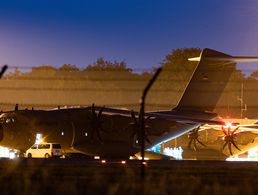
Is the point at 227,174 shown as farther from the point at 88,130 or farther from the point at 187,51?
the point at 187,51

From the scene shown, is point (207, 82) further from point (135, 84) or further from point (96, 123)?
point (135, 84)

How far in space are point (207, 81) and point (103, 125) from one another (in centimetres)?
892

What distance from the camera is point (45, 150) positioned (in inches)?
1665

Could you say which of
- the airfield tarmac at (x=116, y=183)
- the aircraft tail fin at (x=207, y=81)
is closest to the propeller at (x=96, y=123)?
the aircraft tail fin at (x=207, y=81)

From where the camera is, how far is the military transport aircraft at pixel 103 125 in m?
40.3

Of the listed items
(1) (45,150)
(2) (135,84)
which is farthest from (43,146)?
(2) (135,84)

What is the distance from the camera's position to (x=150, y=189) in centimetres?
1650

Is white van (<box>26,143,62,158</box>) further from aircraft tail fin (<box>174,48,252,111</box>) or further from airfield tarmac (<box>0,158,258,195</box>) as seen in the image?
airfield tarmac (<box>0,158,258,195</box>)

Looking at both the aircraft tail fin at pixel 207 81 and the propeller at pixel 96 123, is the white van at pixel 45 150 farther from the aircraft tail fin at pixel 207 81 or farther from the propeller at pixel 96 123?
the aircraft tail fin at pixel 207 81

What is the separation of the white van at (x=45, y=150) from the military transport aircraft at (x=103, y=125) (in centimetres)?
48

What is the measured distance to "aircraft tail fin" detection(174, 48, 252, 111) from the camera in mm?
44719

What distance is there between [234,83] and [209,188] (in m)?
80.2

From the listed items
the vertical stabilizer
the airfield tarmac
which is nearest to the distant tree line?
the vertical stabilizer

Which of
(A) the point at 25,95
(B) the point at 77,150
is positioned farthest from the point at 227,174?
(A) the point at 25,95
